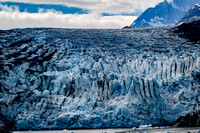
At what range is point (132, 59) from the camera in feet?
66.3

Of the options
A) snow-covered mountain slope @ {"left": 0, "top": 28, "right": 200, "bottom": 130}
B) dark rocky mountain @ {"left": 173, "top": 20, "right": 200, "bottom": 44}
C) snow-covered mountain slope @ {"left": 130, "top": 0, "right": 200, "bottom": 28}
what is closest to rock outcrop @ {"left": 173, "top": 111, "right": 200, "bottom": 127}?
snow-covered mountain slope @ {"left": 0, "top": 28, "right": 200, "bottom": 130}

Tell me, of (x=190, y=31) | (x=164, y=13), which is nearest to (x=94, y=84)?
(x=190, y=31)

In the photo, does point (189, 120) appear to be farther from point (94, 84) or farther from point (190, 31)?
point (190, 31)

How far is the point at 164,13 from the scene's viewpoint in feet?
612

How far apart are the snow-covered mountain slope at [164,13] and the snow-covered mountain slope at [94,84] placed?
167 m

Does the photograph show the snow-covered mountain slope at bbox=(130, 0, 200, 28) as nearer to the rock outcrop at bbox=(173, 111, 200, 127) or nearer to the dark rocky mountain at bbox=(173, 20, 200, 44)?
the dark rocky mountain at bbox=(173, 20, 200, 44)

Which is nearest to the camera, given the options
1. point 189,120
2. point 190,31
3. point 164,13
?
point 189,120

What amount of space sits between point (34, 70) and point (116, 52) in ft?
21.8

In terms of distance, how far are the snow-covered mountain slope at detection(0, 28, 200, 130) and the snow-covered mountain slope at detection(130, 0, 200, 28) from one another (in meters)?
167

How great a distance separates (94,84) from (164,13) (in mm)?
179192

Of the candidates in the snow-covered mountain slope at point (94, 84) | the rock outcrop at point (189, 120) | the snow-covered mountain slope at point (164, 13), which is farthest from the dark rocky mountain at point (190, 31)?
the snow-covered mountain slope at point (164, 13)

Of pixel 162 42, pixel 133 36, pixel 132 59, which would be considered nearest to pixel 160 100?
pixel 132 59

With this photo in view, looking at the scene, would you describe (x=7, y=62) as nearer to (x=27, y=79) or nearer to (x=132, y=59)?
(x=27, y=79)

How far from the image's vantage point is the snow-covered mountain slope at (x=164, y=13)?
17950 cm
